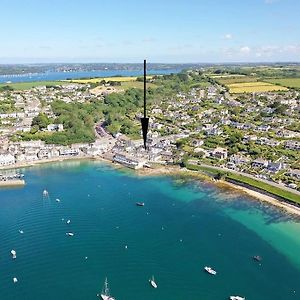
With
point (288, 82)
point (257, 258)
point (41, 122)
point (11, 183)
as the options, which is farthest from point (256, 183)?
point (288, 82)

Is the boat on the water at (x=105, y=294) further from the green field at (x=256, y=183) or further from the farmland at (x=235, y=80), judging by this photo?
the farmland at (x=235, y=80)

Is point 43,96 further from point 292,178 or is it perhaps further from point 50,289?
point 50,289

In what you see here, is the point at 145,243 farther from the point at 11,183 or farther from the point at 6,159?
the point at 6,159

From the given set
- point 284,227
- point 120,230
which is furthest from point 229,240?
point 120,230

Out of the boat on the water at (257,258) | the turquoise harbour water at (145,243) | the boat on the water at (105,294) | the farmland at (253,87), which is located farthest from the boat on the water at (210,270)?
the farmland at (253,87)

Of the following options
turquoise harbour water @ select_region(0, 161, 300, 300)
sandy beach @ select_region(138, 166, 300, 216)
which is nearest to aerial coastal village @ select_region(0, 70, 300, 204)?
sandy beach @ select_region(138, 166, 300, 216)

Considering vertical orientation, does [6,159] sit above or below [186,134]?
below

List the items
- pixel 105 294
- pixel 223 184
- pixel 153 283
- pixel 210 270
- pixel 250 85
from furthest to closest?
pixel 250 85, pixel 223 184, pixel 210 270, pixel 153 283, pixel 105 294
